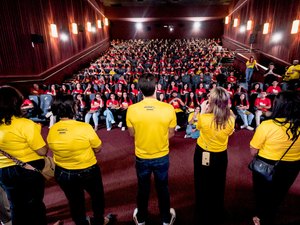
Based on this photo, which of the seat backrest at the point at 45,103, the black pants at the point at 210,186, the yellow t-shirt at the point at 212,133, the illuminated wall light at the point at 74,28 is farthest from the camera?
the illuminated wall light at the point at 74,28

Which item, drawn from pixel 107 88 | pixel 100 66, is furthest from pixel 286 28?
pixel 100 66

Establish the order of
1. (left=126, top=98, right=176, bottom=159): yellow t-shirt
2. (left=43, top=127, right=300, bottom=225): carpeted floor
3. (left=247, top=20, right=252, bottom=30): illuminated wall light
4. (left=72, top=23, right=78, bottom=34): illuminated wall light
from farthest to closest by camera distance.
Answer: (left=247, top=20, right=252, bottom=30): illuminated wall light < (left=72, top=23, right=78, bottom=34): illuminated wall light < (left=43, top=127, right=300, bottom=225): carpeted floor < (left=126, top=98, right=176, bottom=159): yellow t-shirt

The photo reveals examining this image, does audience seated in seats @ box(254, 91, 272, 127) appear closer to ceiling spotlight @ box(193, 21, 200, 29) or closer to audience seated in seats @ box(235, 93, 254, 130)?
audience seated in seats @ box(235, 93, 254, 130)

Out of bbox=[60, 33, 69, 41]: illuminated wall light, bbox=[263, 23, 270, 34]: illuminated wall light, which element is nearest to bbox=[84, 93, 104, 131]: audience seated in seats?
bbox=[60, 33, 69, 41]: illuminated wall light

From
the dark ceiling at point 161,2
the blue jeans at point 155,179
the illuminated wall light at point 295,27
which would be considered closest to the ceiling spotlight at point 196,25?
the dark ceiling at point 161,2

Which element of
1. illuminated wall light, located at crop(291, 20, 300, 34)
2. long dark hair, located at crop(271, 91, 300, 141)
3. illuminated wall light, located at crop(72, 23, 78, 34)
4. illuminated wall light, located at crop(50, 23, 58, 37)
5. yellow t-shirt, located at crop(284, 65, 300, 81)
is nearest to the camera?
long dark hair, located at crop(271, 91, 300, 141)

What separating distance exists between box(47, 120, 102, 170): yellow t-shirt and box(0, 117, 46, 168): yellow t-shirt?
0.12m

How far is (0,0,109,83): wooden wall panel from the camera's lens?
Result: 613cm

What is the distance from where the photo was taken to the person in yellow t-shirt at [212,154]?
1844 mm

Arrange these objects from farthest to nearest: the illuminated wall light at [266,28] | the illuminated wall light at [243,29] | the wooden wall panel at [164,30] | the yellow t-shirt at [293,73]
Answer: the wooden wall panel at [164,30], the illuminated wall light at [243,29], the illuminated wall light at [266,28], the yellow t-shirt at [293,73]

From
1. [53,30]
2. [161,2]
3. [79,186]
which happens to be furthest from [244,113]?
[161,2]

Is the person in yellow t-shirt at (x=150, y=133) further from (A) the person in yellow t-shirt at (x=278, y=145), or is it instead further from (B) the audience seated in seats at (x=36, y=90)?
(B) the audience seated in seats at (x=36, y=90)

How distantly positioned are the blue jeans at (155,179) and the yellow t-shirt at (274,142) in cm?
82

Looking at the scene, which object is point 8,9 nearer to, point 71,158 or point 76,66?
point 76,66
